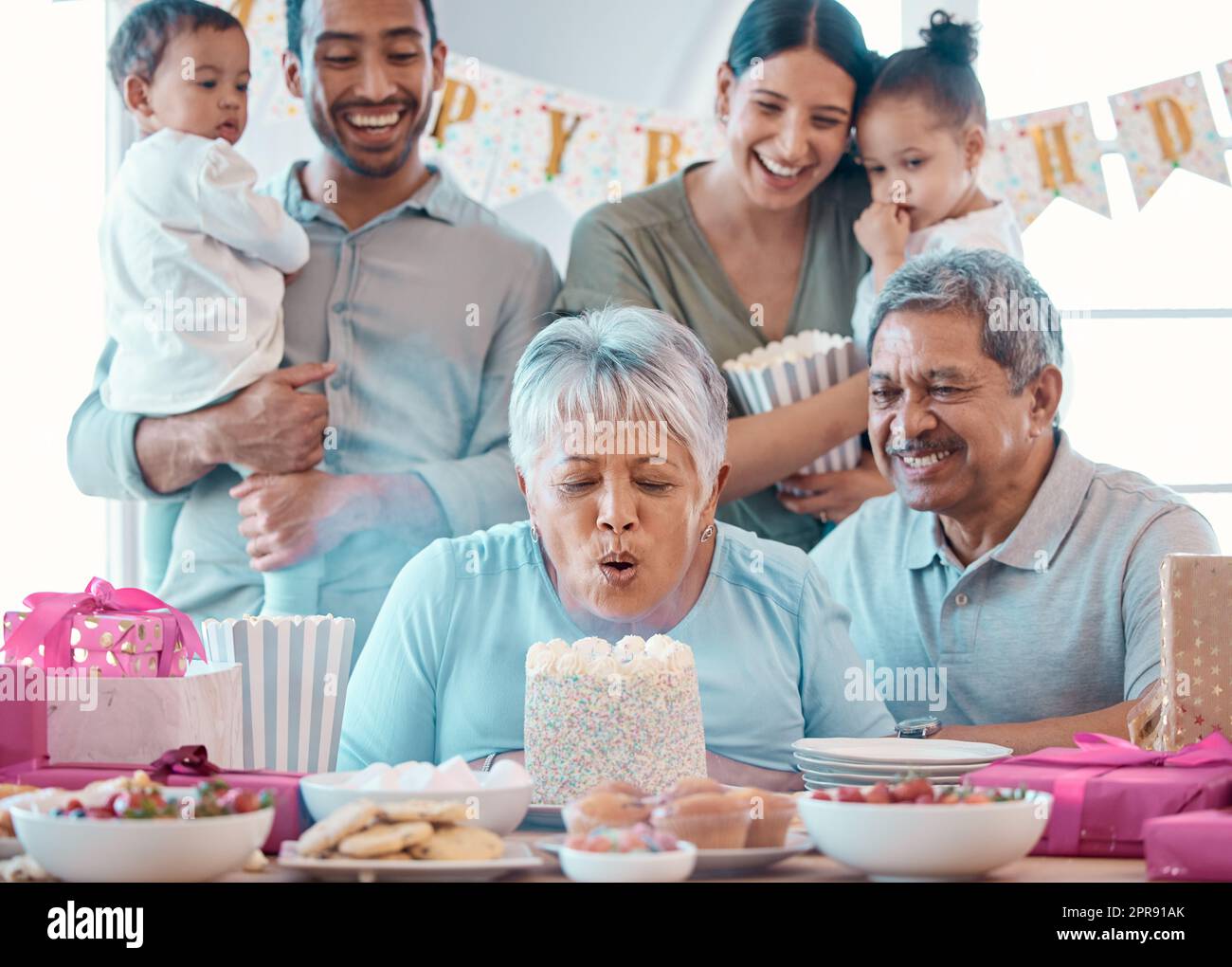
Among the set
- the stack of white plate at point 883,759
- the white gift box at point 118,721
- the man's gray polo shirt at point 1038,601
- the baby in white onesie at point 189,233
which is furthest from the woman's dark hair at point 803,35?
the white gift box at point 118,721

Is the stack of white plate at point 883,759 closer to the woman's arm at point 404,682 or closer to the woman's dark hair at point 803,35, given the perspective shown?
the woman's arm at point 404,682

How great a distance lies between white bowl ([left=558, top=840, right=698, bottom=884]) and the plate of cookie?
58 millimetres

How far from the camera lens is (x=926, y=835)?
1.07 meters

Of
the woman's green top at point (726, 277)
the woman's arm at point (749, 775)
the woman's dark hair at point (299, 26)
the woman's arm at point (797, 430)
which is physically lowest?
the woman's arm at point (749, 775)

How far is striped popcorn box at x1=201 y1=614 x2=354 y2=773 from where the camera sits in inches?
71.8

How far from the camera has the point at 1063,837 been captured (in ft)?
4.05

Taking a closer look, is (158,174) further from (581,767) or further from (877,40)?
(581,767)

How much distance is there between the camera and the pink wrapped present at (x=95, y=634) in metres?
1.52

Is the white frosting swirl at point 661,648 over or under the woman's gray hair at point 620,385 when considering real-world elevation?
under

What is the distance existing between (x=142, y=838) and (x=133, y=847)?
0.01m

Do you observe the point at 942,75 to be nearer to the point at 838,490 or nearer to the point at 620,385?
the point at 838,490

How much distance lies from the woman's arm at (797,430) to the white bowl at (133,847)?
1.98m

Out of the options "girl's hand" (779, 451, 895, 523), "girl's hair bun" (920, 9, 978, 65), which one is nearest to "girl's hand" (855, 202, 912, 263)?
"girl's hair bun" (920, 9, 978, 65)

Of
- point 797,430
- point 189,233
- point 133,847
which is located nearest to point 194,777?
point 133,847
